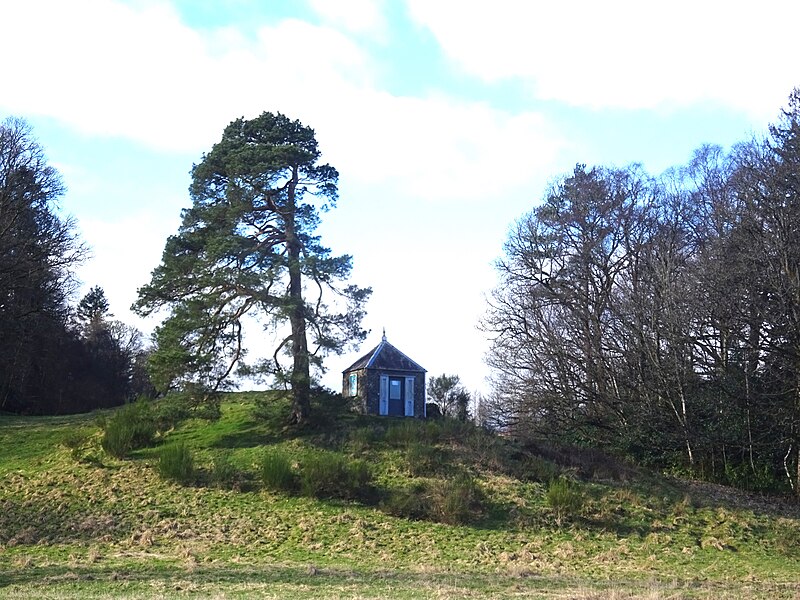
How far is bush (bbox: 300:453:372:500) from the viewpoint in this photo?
21.3 metres

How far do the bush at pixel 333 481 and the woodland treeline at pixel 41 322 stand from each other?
760 inches

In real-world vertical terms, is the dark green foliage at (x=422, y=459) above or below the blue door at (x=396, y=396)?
below

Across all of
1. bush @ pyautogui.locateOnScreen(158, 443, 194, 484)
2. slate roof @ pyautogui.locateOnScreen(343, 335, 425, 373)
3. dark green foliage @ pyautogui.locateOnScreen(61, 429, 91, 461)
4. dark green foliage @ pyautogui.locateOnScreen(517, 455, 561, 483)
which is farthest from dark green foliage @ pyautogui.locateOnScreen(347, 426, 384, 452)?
dark green foliage @ pyautogui.locateOnScreen(61, 429, 91, 461)

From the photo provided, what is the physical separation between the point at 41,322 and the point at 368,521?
2733 centimetres

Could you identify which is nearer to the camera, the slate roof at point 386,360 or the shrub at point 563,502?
the shrub at point 563,502

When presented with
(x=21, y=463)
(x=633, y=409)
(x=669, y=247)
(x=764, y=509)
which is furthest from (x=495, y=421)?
(x=21, y=463)

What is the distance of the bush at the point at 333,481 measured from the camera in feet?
69.9

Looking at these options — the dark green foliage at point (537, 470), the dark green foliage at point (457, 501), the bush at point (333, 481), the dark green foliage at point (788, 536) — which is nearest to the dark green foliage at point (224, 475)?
the bush at point (333, 481)

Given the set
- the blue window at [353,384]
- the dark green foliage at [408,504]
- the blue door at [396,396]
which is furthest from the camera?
the blue window at [353,384]

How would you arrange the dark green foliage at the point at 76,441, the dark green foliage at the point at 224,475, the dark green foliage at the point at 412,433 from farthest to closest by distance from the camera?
the dark green foliage at the point at 412,433
the dark green foliage at the point at 76,441
the dark green foliage at the point at 224,475

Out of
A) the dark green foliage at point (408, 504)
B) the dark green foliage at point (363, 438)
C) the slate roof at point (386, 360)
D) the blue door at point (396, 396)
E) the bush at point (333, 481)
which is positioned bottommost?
the dark green foliage at point (408, 504)

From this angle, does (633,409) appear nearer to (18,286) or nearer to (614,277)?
(614,277)

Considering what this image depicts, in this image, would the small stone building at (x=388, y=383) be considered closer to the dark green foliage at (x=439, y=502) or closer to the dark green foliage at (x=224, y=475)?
the dark green foliage at (x=224, y=475)

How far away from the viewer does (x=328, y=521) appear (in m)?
19.5
